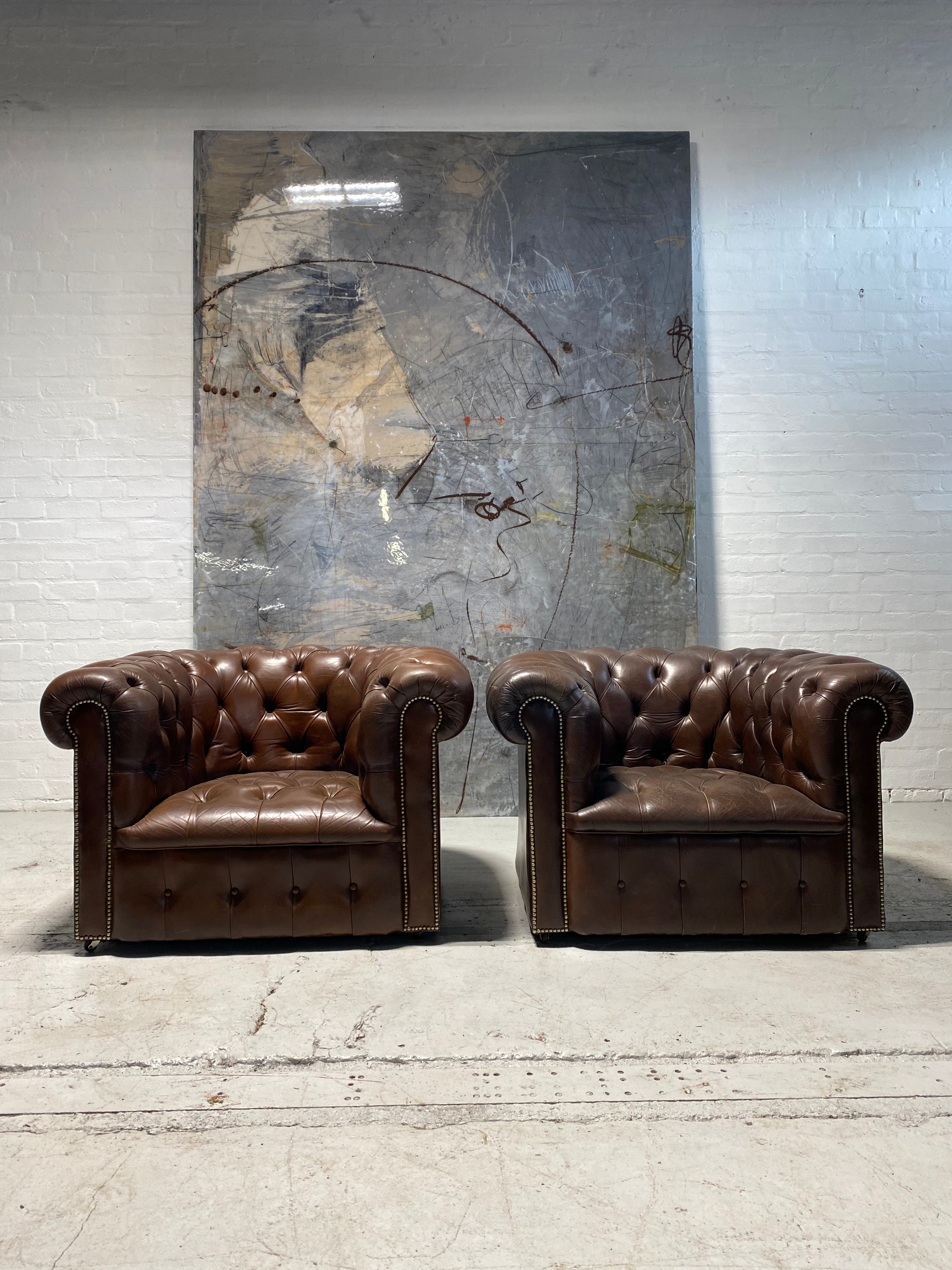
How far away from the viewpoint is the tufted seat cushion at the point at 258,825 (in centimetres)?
228

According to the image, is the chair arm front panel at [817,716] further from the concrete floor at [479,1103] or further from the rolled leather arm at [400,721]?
the rolled leather arm at [400,721]

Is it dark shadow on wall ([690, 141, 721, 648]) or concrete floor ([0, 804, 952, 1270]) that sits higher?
dark shadow on wall ([690, 141, 721, 648])

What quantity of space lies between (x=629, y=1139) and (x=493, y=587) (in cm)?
254

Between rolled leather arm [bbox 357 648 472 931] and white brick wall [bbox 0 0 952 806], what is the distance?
1.87 metres

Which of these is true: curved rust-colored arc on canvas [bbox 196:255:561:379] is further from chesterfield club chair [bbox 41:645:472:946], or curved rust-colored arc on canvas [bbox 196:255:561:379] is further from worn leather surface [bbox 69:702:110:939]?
worn leather surface [bbox 69:702:110:939]

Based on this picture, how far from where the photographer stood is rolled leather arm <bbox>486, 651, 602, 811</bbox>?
234 cm

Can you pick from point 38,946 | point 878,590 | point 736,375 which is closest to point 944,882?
point 878,590

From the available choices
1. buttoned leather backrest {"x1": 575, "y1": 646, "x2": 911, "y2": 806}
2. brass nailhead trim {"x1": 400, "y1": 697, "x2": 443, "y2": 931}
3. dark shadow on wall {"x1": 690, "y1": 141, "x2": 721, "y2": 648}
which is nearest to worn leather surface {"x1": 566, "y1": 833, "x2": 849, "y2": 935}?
buttoned leather backrest {"x1": 575, "y1": 646, "x2": 911, "y2": 806}

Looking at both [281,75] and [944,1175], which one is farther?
[281,75]

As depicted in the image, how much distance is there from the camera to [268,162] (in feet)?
12.5

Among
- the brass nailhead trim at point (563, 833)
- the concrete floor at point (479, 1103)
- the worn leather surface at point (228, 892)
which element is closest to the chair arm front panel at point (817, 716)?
the concrete floor at point (479, 1103)

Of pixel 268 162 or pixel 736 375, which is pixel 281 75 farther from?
pixel 736 375

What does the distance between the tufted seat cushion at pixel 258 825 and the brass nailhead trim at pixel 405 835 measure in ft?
0.15

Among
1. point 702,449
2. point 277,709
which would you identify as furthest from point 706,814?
point 702,449
